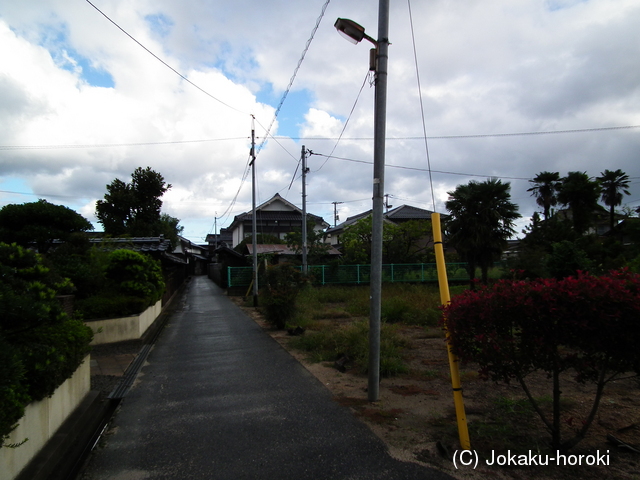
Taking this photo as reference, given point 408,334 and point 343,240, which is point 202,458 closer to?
point 408,334

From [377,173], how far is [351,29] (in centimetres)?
183

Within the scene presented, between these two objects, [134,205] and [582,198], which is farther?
[582,198]

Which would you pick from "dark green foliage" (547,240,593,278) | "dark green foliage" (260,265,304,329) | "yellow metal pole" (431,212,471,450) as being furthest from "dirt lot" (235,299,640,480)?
"dark green foliage" (547,240,593,278)

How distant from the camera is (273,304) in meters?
11.4

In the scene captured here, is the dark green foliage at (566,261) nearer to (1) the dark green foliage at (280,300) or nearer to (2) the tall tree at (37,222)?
(1) the dark green foliage at (280,300)

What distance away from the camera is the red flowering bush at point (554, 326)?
3.12m

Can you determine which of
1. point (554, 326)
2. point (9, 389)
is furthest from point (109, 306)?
point (554, 326)

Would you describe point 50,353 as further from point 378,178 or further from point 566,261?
point 566,261

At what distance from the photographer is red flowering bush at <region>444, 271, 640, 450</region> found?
3123 millimetres

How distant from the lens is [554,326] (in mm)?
3340

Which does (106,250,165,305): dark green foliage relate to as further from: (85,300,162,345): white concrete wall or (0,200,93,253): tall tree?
(0,200,93,253): tall tree

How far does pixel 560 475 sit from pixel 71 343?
4.84 meters

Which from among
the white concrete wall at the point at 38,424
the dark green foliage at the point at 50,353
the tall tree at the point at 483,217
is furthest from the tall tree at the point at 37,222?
the tall tree at the point at 483,217

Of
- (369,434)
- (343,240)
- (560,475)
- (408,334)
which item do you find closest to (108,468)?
(369,434)
